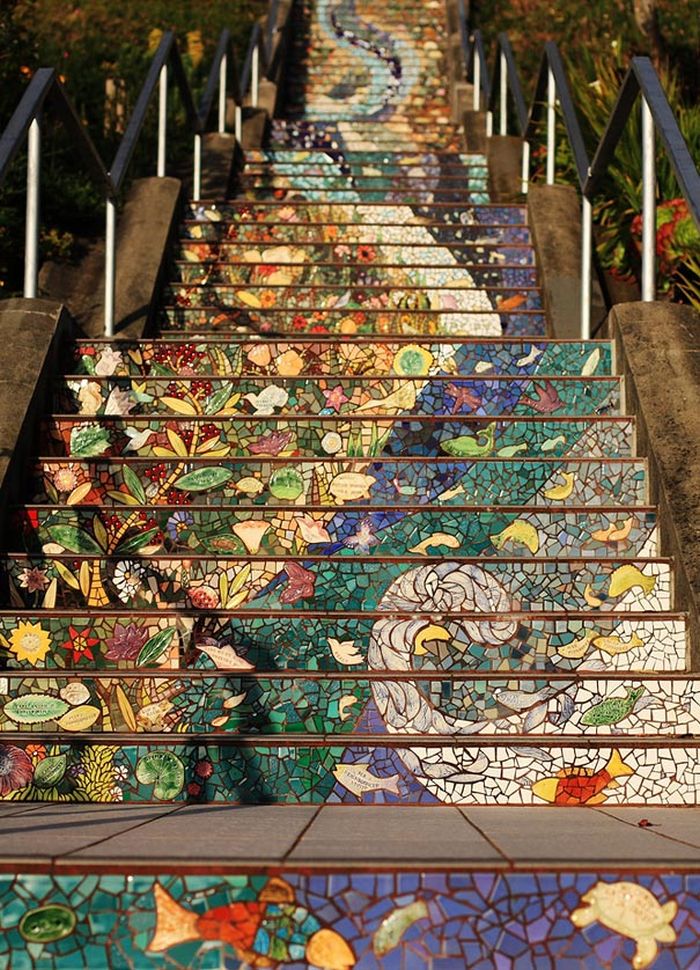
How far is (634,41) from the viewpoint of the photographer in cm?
1243

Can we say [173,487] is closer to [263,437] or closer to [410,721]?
[263,437]

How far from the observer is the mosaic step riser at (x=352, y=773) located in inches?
129

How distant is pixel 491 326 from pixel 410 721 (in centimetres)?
325

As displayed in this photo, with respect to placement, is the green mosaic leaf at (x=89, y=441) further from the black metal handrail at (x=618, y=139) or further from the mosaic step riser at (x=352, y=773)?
the black metal handrail at (x=618, y=139)

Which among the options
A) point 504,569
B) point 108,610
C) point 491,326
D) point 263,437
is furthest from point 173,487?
point 491,326

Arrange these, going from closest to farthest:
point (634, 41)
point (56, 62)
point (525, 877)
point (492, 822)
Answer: point (525, 877)
point (492, 822)
point (56, 62)
point (634, 41)

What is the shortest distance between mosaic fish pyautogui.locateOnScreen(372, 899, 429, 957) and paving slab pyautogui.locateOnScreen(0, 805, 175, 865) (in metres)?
0.61

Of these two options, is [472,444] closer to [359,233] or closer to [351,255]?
[351,255]

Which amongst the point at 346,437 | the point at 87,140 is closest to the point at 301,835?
the point at 346,437

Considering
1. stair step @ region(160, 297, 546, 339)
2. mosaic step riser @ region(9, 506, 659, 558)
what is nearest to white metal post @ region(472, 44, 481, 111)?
stair step @ region(160, 297, 546, 339)

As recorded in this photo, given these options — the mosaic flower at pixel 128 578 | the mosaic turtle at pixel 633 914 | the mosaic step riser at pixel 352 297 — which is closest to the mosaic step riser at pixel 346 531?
the mosaic flower at pixel 128 578

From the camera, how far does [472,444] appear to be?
4496 mm

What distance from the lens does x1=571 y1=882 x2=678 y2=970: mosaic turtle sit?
2.27 meters

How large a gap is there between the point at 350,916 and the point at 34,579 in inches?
77.1
